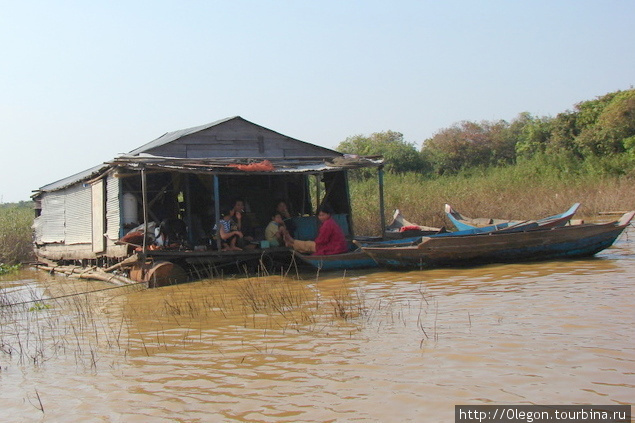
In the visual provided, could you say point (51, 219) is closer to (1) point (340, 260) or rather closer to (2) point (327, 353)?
(1) point (340, 260)

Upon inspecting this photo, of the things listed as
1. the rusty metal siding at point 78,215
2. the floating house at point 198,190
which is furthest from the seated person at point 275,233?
the rusty metal siding at point 78,215

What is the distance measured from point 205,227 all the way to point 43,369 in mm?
A: 9176

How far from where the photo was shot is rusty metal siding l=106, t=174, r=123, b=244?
538 inches

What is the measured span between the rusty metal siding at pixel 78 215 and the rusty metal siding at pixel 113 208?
54.1 inches

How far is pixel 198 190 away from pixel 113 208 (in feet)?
6.73

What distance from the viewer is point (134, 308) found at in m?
9.51

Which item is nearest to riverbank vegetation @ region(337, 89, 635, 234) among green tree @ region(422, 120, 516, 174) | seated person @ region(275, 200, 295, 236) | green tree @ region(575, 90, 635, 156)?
green tree @ region(575, 90, 635, 156)

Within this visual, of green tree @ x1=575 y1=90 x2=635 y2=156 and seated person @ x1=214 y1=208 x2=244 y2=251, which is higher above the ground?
green tree @ x1=575 y1=90 x2=635 y2=156

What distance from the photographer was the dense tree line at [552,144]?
25156mm

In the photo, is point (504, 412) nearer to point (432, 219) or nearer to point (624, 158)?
point (432, 219)

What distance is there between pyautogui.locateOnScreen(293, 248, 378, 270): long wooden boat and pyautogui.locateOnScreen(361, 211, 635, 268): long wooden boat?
1.53 ft

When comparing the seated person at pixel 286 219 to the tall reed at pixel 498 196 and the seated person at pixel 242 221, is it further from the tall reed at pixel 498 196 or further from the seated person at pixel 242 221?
the tall reed at pixel 498 196

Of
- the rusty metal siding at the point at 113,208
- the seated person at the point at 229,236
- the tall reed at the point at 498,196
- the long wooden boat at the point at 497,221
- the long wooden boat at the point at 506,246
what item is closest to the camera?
the long wooden boat at the point at 506,246

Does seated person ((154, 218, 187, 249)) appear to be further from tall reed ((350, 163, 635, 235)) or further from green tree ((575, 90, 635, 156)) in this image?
green tree ((575, 90, 635, 156))
